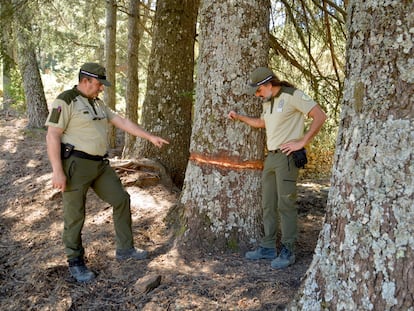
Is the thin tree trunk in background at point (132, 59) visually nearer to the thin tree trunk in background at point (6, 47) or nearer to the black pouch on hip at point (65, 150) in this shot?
the thin tree trunk in background at point (6, 47)

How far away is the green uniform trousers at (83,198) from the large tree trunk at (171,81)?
2288 mm

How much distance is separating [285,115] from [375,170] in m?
1.60

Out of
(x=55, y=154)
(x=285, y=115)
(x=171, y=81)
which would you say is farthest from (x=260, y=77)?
(x=171, y=81)

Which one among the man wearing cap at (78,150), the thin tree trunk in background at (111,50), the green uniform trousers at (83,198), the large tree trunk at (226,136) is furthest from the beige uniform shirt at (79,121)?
the thin tree trunk in background at (111,50)

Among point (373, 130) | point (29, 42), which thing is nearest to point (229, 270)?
point (373, 130)

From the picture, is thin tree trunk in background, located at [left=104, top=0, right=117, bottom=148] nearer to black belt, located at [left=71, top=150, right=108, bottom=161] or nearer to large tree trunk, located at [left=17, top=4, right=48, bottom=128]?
large tree trunk, located at [left=17, top=4, right=48, bottom=128]

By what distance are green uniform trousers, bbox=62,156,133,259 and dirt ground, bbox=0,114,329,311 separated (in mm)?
284

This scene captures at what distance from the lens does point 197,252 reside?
14.5ft

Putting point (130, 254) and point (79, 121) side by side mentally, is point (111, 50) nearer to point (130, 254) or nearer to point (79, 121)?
point (79, 121)

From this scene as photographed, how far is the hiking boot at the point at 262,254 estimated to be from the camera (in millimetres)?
4285

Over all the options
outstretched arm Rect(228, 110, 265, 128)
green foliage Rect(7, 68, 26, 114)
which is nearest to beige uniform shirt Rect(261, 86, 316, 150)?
outstretched arm Rect(228, 110, 265, 128)

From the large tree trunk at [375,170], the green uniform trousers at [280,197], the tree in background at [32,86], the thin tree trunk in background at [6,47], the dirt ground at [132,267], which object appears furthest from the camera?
the tree in background at [32,86]

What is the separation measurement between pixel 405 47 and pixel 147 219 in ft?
12.2

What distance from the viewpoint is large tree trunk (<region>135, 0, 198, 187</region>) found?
21.7 ft
